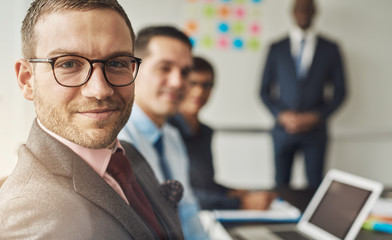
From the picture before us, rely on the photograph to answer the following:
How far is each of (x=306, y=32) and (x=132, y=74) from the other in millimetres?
2326

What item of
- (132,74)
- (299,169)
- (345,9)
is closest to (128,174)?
→ (132,74)

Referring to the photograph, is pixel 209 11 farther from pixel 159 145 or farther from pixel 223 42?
pixel 159 145

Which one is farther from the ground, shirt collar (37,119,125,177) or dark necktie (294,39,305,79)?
dark necktie (294,39,305,79)

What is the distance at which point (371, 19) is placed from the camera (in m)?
2.78

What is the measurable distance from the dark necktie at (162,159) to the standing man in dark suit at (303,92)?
1828mm

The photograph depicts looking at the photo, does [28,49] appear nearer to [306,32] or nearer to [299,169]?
[306,32]

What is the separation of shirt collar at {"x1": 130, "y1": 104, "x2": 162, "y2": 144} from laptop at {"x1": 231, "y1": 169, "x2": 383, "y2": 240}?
0.39 m

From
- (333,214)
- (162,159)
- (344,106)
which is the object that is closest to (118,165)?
(162,159)

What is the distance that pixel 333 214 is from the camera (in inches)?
28.6

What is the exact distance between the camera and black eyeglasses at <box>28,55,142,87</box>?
288mm

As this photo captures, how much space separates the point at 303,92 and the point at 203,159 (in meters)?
1.47

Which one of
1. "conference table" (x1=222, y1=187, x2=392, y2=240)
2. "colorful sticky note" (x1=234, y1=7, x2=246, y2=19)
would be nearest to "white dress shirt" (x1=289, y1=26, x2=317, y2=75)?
"colorful sticky note" (x1=234, y1=7, x2=246, y2=19)

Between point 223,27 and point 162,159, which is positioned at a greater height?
point 223,27

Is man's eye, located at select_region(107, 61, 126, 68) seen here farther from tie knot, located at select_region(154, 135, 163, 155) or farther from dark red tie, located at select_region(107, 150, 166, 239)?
tie knot, located at select_region(154, 135, 163, 155)
